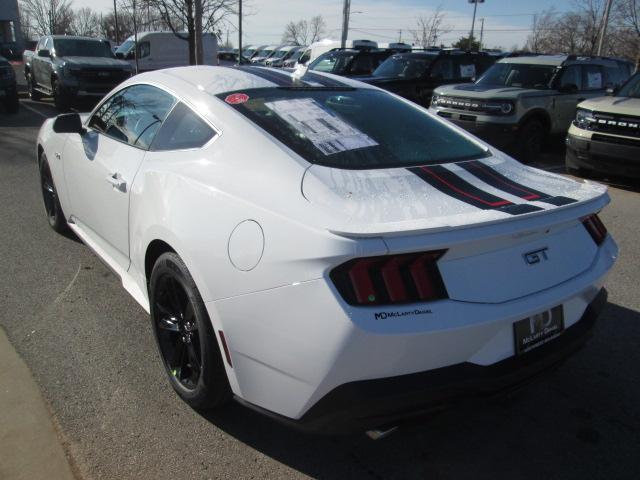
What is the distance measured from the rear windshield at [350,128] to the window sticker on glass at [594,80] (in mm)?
8381

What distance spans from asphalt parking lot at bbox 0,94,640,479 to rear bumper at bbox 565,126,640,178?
3946 millimetres

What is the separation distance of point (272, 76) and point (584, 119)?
589 cm

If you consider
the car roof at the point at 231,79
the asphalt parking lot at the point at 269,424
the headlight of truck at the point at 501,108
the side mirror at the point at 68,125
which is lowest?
the asphalt parking lot at the point at 269,424

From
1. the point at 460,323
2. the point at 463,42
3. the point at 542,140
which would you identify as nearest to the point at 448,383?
the point at 460,323

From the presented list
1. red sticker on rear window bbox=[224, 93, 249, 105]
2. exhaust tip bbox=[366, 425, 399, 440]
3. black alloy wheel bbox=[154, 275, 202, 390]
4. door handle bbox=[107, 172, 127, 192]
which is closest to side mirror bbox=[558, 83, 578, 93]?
red sticker on rear window bbox=[224, 93, 249, 105]

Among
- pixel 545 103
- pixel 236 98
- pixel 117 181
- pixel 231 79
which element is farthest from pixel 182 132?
pixel 545 103

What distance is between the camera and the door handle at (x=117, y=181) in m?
3.03

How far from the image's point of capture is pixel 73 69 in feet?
43.2

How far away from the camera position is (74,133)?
13.1 ft

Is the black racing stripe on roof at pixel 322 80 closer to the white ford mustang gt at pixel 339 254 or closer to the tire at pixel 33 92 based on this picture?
the white ford mustang gt at pixel 339 254

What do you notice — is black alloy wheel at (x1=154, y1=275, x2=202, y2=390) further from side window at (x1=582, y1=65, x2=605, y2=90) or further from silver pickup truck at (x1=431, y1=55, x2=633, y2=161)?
side window at (x1=582, y1=65, x2=605, y2=90)

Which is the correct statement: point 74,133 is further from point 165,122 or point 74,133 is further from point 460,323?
point 460,323

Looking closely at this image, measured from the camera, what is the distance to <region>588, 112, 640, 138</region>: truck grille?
22.8 feet

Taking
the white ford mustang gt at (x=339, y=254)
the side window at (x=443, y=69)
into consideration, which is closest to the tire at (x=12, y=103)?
the side window at (x=443, y=69)
